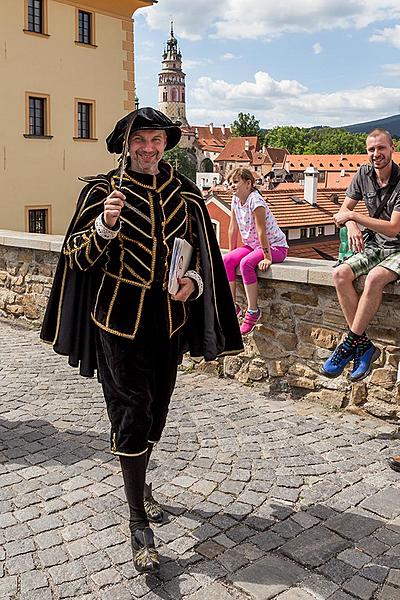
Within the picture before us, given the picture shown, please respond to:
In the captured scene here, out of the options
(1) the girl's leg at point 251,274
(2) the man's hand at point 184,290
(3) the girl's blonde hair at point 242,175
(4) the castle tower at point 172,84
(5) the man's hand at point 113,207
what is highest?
(4) the castle tower at point 172,84

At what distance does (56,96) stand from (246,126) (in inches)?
4801

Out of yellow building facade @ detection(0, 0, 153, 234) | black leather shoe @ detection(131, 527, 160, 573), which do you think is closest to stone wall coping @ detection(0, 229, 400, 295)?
black leather shoe @ detection(131, 527, 160, 573)

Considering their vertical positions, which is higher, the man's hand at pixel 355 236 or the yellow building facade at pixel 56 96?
the yellow building facade at pixel 56 96

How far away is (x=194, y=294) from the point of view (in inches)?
145

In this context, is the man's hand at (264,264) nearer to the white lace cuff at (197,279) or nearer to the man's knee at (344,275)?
the man's knee at (344,275)

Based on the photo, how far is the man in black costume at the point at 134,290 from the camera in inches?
135

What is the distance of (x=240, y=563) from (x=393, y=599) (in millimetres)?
716

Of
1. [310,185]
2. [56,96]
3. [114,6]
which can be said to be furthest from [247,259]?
[310,185]

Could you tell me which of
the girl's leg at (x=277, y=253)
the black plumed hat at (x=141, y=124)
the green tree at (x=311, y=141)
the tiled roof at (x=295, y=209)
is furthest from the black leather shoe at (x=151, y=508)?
the green tree at (x=311, y=141)

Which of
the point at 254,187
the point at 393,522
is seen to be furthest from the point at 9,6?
the point at 393,522

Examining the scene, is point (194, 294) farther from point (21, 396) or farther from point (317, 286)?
point (21, 396)

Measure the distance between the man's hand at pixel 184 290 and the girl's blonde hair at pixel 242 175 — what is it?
2.85 metres

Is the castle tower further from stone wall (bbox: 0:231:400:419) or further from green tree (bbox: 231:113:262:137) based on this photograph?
stone wall (bbox: 0:231:400:419)

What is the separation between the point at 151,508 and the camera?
3900 mm
